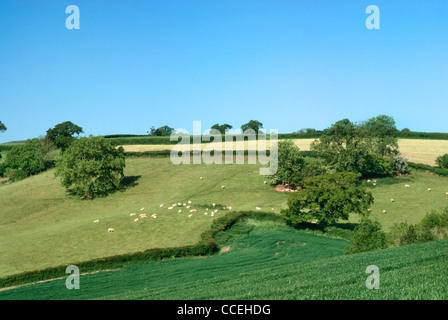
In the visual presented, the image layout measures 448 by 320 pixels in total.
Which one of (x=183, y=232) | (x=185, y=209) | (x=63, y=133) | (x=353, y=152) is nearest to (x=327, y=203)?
(x=183, y=232)

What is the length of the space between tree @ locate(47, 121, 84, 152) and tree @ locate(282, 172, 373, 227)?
65228 millimetres

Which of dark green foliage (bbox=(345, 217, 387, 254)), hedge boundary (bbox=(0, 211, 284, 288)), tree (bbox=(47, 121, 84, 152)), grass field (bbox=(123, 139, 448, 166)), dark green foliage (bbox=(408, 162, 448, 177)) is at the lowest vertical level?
hedge boundary (bbox=(0, 211, 284, 288))

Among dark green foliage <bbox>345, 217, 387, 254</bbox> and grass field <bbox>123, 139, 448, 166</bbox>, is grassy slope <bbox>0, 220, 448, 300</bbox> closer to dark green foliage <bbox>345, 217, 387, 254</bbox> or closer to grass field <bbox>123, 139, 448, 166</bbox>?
dark green foliage <bbox>345, 217, 387, 254</bbox>

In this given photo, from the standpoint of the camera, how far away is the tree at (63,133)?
91.3m

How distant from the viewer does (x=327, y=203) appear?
149 ft

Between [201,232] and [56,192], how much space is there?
128ft

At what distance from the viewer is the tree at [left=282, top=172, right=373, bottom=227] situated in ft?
149

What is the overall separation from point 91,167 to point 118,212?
1397 cm

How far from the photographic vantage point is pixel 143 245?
43.3m

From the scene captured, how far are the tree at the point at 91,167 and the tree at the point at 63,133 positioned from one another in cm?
2011

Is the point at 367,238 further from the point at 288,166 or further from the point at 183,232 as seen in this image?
the point at 288,166

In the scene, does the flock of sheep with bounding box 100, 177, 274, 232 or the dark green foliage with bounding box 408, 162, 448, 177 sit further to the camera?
the dark green foliage with bounding box 408, 162, 448, 177

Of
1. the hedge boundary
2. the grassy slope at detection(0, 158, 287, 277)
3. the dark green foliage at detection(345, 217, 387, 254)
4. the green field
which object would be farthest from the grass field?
the hedge boundary
